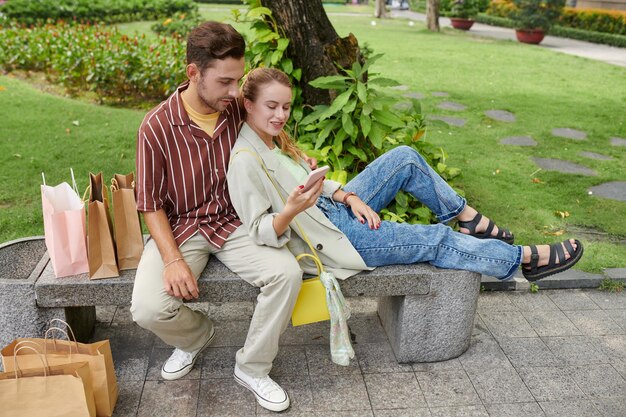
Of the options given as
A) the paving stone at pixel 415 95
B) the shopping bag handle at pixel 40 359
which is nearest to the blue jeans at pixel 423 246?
the shopping bag handle at pixel 40 359

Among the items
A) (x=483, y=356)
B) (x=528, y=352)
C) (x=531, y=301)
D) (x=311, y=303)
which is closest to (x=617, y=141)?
(x=531, y=301)

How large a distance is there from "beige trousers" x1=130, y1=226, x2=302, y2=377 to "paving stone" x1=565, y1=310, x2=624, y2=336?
6.29ft

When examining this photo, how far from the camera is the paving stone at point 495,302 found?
3.92 meters

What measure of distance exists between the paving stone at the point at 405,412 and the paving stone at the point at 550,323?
1.08 metres

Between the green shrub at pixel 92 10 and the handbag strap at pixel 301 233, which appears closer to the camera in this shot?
the handbag strap at pixel 301 233

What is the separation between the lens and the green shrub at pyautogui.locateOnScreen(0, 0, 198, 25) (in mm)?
15986

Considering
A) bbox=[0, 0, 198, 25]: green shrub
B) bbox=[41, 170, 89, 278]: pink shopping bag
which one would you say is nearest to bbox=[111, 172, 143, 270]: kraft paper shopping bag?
bbox=[41, 170, 89, 278]: pink shopping bag

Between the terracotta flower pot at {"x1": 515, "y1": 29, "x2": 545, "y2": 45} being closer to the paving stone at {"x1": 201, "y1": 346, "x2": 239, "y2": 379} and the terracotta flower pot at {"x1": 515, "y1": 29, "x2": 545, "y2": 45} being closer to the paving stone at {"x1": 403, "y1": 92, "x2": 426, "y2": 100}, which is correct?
the paving stone at {"x1": 403, "y1": 92, "x2": 426, "y2": 100}

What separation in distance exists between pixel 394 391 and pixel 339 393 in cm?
27

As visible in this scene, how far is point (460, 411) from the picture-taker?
2.96 metres

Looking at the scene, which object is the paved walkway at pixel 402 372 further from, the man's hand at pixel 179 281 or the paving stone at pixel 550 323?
the man's hand at pixel 179 281

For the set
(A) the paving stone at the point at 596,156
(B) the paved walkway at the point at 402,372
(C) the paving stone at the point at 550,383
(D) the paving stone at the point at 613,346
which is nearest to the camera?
(B) the paved walkway at the point at 402,372

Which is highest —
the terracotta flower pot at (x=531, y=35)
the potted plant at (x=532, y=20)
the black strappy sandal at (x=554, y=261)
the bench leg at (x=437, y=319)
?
the black strappy sandal at (x=554, y=261)

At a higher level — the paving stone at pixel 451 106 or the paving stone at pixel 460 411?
the paving stone at pixel 460 411
